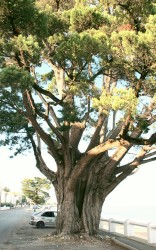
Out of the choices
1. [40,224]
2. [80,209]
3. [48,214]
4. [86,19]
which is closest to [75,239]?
[80,209]

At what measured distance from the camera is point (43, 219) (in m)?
33.3

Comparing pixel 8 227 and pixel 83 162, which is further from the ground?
pixel 83 162

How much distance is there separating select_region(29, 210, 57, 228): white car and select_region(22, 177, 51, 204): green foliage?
7629 centimetres

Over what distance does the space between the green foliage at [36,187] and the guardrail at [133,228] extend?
85.6 metres

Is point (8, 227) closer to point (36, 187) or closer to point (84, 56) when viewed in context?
point (84, 56)

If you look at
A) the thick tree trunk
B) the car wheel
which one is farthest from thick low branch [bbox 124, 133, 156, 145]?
the car wheel

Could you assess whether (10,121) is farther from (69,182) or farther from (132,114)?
(132,114)

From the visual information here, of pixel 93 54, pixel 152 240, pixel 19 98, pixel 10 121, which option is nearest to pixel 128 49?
pixel 93 54

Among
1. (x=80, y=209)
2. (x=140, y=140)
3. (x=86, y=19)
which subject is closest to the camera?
(x=86, y=19)

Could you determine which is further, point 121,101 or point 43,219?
point 43,219

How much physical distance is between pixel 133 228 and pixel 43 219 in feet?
44.0

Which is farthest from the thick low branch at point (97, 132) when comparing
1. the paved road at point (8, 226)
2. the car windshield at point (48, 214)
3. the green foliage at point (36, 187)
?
the green foliage at point (36, 187)

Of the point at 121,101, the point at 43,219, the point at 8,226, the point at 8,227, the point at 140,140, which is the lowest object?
the point at 8,227

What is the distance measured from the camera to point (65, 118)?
609 inches
